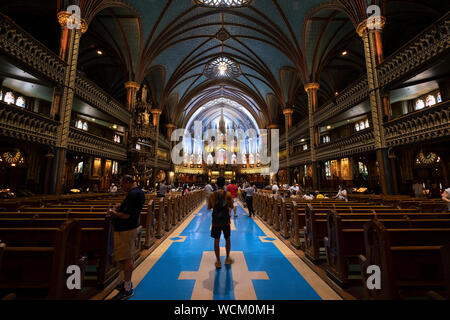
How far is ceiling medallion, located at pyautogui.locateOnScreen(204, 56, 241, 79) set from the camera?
27109 millimetres

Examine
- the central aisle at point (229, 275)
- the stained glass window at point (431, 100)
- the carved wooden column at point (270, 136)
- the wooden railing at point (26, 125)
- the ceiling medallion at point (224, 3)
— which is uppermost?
the ceiling medallion at point (224, 3)

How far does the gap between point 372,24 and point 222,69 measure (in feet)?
69.1

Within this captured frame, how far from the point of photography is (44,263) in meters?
2.19

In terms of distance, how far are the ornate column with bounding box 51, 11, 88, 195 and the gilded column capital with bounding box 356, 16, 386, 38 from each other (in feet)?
50.0

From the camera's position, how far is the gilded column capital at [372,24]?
32.5ft

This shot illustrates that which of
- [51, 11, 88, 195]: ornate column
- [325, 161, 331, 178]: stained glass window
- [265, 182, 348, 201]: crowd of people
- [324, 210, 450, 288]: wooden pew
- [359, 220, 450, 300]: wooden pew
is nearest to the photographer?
[359, 220, 450, 300]: wooden pew

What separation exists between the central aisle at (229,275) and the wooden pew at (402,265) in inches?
33.6

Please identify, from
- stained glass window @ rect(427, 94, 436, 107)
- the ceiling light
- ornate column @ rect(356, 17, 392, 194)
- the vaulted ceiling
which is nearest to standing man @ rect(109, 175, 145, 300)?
ornate column @ rect(356, 17, 392, 194)

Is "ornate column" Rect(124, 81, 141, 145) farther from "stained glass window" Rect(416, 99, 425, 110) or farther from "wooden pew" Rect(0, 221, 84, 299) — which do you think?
"stained glass window" Rect(416, 99, 425, 110)

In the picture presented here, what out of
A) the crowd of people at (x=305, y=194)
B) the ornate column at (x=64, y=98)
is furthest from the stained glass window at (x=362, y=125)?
the ornate column at (x=64, y=98)

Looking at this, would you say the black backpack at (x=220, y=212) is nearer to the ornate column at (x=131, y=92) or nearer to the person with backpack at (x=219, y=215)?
the person with backpack at (x=219, y=215)
